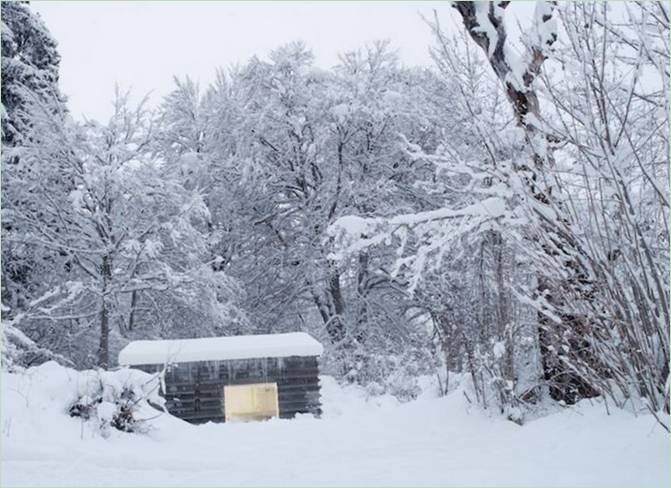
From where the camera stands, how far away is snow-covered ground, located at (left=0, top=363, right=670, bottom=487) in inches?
167

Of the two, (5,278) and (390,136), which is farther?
(390,136)

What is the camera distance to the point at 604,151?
11.4 ft

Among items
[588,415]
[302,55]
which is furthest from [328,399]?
[302,55]

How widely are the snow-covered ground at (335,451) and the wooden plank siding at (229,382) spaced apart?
4411 millimetres

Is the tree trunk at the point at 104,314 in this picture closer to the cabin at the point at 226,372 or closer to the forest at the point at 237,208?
the forest at the point at 237,208

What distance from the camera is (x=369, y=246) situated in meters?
18.0

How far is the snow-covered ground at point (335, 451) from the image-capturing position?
4.23 meters

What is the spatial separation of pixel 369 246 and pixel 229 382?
270 inches

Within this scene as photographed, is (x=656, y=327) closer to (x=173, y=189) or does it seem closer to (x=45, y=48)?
(x=173, y=189)

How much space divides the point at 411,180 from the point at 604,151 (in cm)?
1580

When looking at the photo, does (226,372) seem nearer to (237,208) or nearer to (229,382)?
(229,382)

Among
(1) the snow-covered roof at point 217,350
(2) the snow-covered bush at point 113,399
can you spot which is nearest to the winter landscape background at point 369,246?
(2) the snow-covered bush at point 113,399

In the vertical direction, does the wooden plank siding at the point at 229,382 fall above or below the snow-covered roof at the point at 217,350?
below

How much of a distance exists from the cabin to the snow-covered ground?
4.40 m
